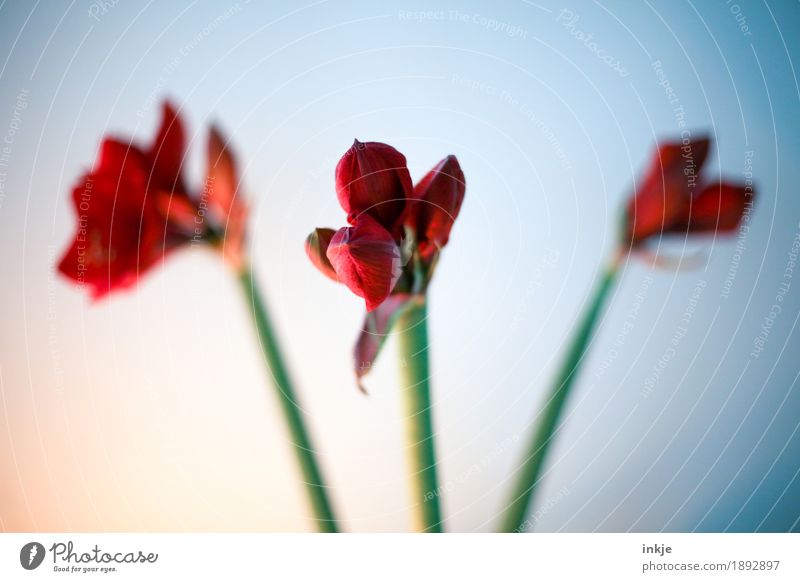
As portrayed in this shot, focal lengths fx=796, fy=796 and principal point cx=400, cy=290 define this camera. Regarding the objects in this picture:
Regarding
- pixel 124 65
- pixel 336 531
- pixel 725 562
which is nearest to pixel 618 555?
pixel 725 562

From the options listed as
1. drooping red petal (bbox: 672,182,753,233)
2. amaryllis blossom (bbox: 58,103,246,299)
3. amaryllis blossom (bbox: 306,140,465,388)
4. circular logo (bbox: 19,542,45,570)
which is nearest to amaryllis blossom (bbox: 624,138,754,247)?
drooping red petal (bbox: 672,182,753,233)

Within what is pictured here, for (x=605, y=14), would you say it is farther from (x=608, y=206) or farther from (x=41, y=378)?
(x=41, y=378)

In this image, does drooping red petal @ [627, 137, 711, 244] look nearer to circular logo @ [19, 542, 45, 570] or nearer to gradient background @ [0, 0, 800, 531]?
gradient background @ [0, 0, 800, 531]

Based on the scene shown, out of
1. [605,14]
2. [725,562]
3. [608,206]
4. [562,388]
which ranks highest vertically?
[605,14]

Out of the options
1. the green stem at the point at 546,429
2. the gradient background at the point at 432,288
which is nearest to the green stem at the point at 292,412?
the gradient background at the point at 432,288

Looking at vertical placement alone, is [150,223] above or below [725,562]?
above

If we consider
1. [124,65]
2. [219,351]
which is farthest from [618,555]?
[124,65]
